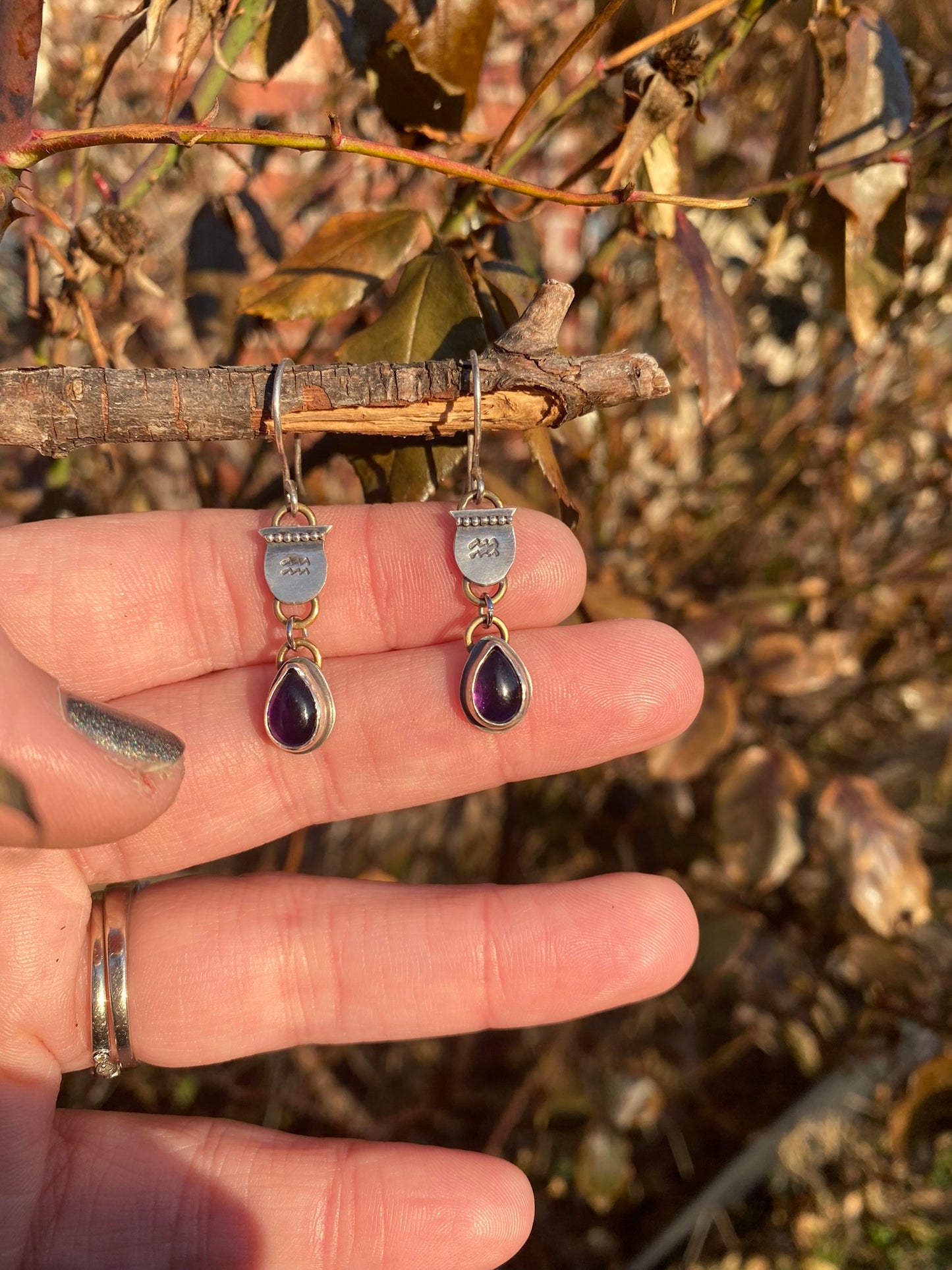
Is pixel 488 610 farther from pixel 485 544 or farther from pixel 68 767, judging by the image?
pixel 68 767

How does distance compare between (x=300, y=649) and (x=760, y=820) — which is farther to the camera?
(x=760, y=820)

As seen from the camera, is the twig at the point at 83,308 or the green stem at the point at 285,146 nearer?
the green stem at the point at 285,146

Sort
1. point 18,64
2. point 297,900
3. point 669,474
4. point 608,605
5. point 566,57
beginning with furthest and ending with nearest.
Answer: point 669,474 → point 608,605 → point 297,900 → point 566,57 → point 18,64

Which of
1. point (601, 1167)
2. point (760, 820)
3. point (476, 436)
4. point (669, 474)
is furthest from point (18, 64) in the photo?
point (601, 1167)

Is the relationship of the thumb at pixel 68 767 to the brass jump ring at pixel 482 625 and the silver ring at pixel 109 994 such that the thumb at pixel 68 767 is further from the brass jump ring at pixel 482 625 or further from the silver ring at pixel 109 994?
the brass jump ring at pixel 482 625

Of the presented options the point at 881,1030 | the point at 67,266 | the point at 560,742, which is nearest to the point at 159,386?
the point at 67,266

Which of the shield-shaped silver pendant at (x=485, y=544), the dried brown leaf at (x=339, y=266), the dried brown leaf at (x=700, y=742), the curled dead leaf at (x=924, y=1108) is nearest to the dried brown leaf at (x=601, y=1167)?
the curled dead leaf at (x=924, y=1108)

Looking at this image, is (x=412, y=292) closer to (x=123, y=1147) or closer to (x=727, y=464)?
(x=123, y=1147)
